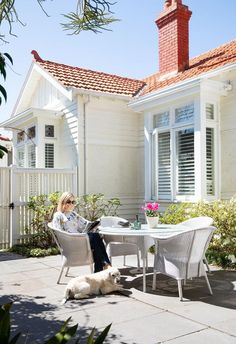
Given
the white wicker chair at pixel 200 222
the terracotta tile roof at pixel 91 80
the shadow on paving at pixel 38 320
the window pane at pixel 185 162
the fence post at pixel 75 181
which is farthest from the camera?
the terracotta tile roof at pixel 91 80

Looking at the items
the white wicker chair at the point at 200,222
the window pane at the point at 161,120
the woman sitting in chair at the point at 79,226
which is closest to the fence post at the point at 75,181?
the window pane at the point at 161,120

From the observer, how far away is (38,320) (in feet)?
13.5

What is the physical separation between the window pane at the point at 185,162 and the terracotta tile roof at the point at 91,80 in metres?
3.16

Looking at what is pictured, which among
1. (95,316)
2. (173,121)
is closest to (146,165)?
(173,121)

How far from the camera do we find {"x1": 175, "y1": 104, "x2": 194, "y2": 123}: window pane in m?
8.98

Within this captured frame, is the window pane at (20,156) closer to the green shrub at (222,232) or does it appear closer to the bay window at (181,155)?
the bay window at (181,155)

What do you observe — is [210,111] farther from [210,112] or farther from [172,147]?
[172,147]

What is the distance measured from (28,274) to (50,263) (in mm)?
994

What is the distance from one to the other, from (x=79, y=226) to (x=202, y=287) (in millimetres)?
2340

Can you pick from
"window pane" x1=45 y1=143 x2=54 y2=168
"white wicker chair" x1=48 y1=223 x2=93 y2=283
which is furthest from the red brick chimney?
"white wicker chair" x1=48 y1=223 x2=93 y2=283

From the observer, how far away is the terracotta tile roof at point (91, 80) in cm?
1128

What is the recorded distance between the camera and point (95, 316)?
4.23 meters

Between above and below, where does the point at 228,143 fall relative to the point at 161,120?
below

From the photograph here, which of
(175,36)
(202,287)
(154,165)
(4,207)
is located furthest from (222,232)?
(175,36)
